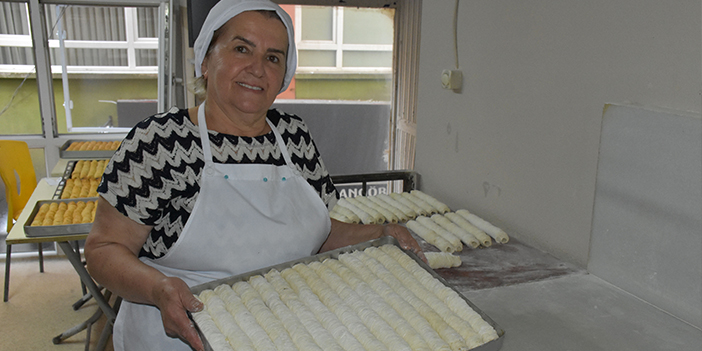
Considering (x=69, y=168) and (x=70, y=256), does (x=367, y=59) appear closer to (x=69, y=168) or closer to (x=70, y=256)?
(x=69, y=168)

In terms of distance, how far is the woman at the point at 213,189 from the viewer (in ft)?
4.19

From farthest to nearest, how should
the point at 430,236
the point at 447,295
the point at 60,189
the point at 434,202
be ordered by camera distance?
1. the point at 60,189
2. the point at 434,202
3. the point at 430,236
4. the point at 447,295

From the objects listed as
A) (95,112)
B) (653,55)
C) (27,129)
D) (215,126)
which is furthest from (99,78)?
(653,55)

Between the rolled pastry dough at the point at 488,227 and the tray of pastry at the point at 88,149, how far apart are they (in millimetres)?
3091

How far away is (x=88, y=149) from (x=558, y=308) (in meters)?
3.92

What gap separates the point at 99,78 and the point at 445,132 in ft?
25.8

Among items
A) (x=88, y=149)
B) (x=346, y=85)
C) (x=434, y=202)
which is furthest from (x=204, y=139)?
(x=346, y=85)

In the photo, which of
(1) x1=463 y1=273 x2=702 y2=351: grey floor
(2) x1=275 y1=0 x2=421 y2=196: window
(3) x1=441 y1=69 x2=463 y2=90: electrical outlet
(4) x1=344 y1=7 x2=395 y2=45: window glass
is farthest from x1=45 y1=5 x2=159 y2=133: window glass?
(1) x1=463 y1=273 x2=702 y2=351: grey floor

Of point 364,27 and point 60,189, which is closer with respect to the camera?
point 60,189

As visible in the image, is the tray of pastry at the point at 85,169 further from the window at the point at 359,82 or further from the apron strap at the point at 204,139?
the apron strap at the point at 204,139

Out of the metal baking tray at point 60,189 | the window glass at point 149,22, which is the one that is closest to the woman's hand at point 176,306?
the metal baking tray at point 60,189

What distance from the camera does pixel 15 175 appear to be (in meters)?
3.82

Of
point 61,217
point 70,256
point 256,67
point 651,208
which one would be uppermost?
point 256,67

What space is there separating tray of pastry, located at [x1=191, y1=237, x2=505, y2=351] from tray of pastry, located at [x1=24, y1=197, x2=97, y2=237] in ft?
5.86
